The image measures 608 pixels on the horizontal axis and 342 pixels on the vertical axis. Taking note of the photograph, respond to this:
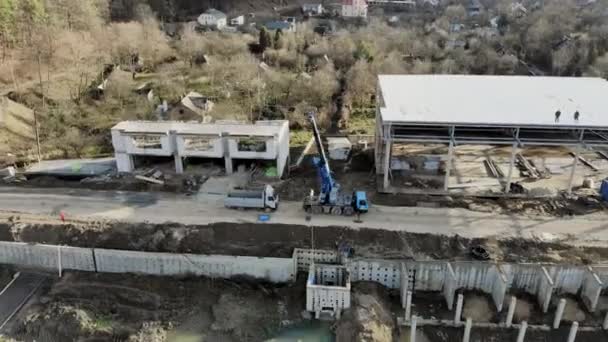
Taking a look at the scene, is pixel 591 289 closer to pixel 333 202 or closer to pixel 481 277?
pixel 481 277

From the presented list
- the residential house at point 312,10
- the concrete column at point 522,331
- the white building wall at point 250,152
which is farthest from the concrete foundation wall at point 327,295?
the residential house at point 312,10

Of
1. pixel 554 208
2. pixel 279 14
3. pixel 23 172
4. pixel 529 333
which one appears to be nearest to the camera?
pixel 529 333

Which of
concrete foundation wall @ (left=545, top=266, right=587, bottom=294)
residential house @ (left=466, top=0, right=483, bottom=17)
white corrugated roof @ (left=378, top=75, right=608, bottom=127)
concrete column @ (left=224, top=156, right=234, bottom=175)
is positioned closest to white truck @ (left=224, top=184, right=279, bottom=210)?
concrete column @ (left=224, top=156, right=234, bottom=175)

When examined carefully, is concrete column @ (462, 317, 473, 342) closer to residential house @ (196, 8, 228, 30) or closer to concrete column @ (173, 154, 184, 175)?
concrete column @ (173, 154, 184, 175)

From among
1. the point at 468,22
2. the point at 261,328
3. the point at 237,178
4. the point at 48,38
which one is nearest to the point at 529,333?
the point at 261,328

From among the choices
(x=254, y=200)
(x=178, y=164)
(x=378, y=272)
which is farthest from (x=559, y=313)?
(x=178, y=164)

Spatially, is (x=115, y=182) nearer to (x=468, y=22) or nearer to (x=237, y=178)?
(x=237, y=178)
